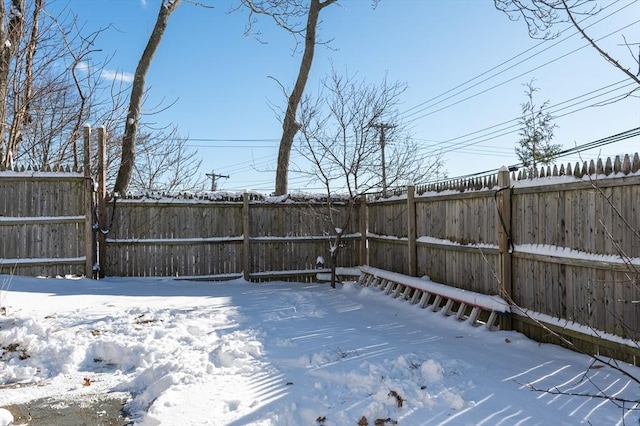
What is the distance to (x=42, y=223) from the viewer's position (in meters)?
7.60

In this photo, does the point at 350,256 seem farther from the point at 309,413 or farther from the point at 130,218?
the point at 309,413

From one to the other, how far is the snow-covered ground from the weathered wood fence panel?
4.24 ft

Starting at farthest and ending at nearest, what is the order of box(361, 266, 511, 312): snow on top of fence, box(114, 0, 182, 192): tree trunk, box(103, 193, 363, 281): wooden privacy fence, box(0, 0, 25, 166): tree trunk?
box(114, 0, 182, 192): tree trunk, box(103, 193, 363, 281): wooden privacy fence, box(0, 0, 25, 166): tree trunk, box(361, 266, 511, 312): snow on top of fence

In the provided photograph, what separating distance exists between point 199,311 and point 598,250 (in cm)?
461

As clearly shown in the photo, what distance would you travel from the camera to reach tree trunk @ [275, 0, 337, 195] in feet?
35.8

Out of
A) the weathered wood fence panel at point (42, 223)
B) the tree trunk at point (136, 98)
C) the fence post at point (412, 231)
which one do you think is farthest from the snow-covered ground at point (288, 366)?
the tree trunk at point (136, 98)

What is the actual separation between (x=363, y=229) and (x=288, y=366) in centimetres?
551

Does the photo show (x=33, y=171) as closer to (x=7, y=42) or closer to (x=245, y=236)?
(x=7, y=42)

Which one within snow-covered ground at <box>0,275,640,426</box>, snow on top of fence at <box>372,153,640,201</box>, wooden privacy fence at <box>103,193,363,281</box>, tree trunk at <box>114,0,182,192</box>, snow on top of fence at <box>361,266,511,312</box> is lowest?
snow-covered ground at <box>0,275,640,426</box>

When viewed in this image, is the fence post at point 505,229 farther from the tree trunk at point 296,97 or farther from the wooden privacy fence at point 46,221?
the wooden privacy fence at point 46,221

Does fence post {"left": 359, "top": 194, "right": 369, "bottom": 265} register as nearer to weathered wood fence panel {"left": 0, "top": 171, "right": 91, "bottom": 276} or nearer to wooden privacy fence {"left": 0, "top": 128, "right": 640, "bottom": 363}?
wooden privacy fence {"left": 0, "top": 128, "right": 640, "bottom": 363}

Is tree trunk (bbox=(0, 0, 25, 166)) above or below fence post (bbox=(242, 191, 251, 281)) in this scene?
above

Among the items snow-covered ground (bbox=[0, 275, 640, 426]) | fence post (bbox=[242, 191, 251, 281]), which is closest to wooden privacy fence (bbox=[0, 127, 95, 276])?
snow-covered ground (bbox=[0, 275, 640, 426])

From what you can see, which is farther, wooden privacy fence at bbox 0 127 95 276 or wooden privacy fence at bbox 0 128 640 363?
wooden privacy fence at bbox 0 127 95 276
